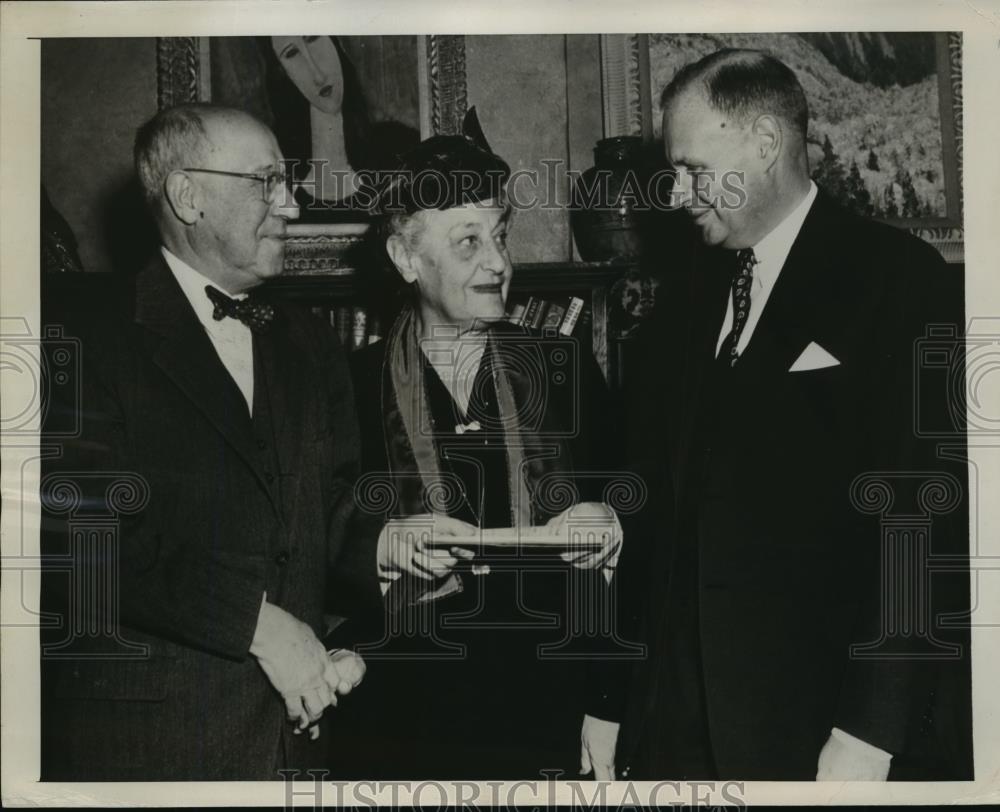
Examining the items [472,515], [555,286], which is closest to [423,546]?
[472,515]

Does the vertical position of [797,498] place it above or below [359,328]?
below

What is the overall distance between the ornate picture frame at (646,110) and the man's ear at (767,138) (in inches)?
11.6

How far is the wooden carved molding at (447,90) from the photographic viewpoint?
302 centimetres

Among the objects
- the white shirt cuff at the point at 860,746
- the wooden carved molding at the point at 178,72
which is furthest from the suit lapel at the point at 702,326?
the wooden carved molding at the point at 178,72

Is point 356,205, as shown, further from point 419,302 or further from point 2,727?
point 2,727

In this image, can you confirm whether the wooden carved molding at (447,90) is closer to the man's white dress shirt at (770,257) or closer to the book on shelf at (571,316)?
the book on shelf at (571,316)

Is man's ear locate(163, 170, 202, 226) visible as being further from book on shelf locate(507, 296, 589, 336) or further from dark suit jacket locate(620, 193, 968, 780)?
dark suit jacket locate(620, 193, 968, 780)

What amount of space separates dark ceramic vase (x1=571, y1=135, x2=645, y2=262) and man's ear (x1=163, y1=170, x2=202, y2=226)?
105 centimetres

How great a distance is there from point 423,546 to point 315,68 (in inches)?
54.5

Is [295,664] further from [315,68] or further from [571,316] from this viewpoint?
Answer: [315,68]

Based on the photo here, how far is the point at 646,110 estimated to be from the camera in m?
3.02

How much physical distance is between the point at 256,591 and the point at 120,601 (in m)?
0.37

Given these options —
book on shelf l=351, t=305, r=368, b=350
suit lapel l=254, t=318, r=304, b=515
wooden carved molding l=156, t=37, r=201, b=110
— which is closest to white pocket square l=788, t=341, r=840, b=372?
book on shelf l=351, t=305, r=368, b=350

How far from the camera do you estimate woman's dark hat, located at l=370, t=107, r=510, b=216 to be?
2975 millimetres
